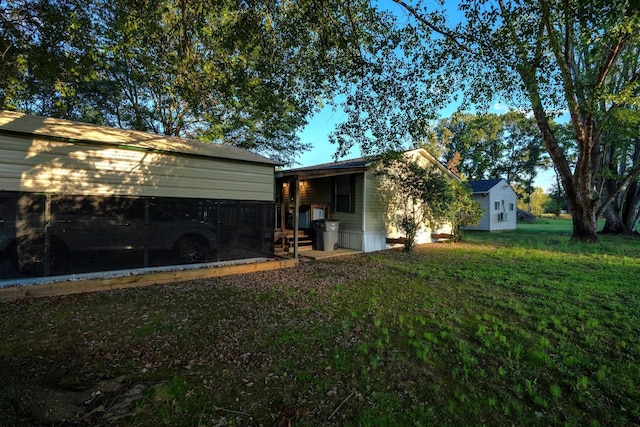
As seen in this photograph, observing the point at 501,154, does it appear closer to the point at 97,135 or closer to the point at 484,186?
the point at 484,186

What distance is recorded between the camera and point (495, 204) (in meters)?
20.2

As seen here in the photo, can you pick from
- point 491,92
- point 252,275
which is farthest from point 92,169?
point 491,92

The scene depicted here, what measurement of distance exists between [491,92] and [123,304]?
8110mm

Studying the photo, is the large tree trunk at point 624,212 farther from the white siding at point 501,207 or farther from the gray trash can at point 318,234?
the gray trash can at point 318,234

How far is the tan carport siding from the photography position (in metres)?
4.99

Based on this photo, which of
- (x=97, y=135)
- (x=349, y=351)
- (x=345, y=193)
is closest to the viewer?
(x=349, y=351)

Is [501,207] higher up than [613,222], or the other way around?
[501,207]

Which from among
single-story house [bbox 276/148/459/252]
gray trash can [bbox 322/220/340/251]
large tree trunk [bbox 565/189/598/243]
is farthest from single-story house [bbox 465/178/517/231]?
gray trash can [bbox 322/220/340/251]

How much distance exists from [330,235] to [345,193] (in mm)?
1881

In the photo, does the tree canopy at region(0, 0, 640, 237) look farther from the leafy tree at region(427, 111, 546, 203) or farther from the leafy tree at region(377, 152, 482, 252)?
the leafy tree at region(427, 111, 546, 203)

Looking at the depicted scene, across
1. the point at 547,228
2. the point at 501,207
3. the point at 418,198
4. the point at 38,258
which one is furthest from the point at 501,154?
the point at 38,258

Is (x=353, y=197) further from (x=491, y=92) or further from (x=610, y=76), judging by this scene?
(x=610, y=76)

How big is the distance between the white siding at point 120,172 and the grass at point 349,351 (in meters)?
1.98

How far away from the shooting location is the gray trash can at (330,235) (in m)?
10.1
